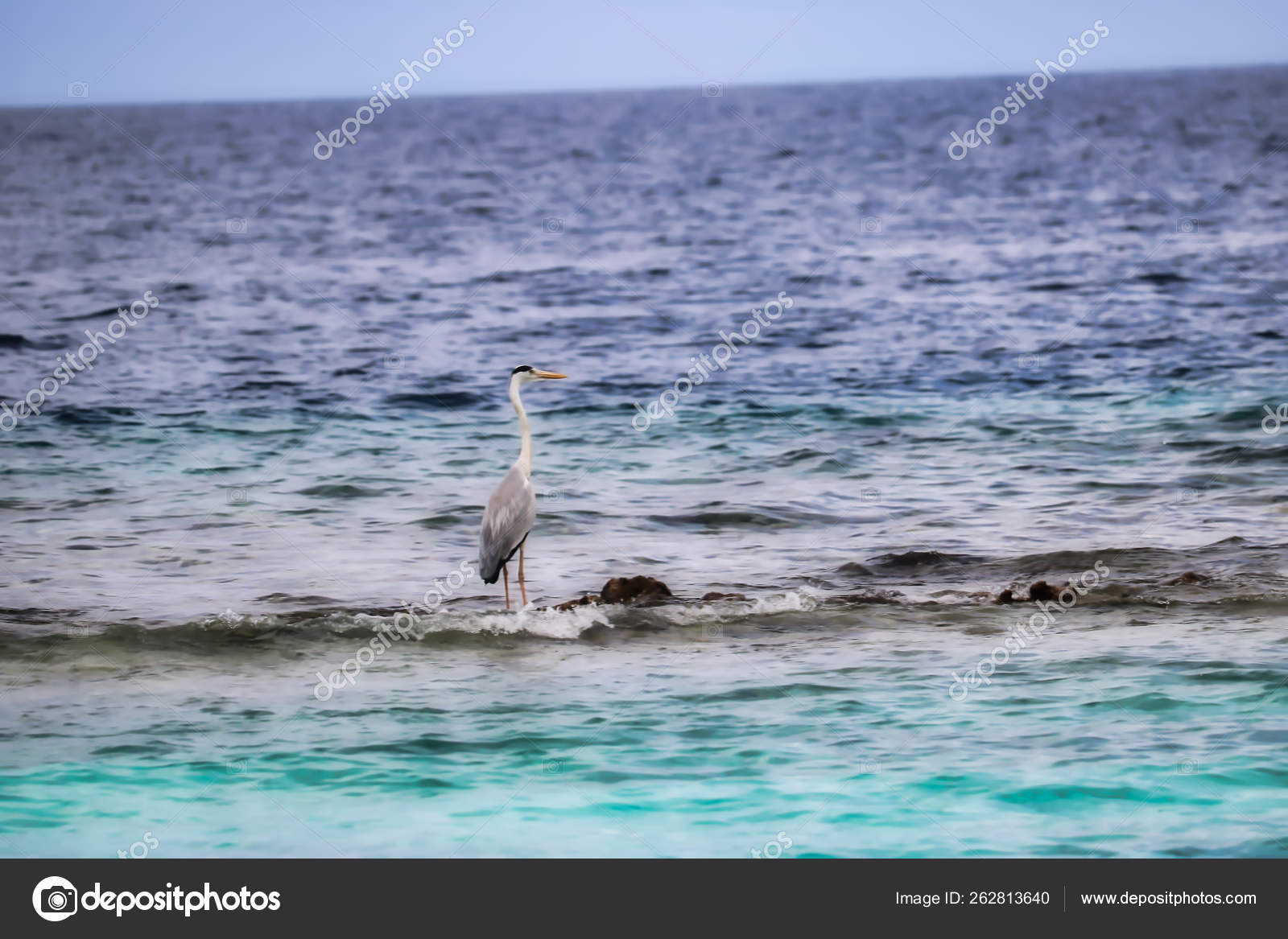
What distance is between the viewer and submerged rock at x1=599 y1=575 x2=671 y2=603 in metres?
10.5

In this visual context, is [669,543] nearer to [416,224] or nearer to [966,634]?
[966,634]

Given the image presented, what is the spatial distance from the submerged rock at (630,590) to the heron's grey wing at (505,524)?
730 millimetres

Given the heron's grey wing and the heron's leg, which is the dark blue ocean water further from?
the heron's grey wing

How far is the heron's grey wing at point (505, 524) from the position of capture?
10297 millimetres

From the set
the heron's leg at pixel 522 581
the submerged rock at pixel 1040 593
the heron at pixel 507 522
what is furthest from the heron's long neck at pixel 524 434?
the submerged rock at pixel 1040 593

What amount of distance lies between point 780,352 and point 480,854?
598 inches

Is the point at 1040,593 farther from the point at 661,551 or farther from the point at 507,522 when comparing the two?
the point at 507,522

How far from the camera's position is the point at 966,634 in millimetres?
9656
